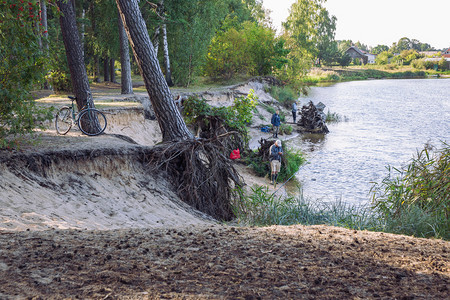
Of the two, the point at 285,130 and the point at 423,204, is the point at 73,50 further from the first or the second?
the point at 285,130

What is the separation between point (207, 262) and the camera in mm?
4309

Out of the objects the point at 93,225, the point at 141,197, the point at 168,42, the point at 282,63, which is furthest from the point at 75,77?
the point at 282,63

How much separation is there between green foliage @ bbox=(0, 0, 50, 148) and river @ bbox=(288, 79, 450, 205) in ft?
22.3

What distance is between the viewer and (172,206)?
9.38m

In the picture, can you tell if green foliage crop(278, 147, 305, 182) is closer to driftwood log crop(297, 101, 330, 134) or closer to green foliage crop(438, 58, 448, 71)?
driftwood log crop(297, 101, 330, 134)

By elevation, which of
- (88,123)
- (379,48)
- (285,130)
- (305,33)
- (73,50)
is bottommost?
(285,130)

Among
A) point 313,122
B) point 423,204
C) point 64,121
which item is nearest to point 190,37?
point 313,122

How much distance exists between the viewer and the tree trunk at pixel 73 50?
471 inches

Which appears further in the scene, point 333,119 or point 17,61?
point 333,119

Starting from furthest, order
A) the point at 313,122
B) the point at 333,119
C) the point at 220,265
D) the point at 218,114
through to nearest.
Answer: the point at 333,119 < the point at 313,122 < the point at 218,114 < the point at 220,265

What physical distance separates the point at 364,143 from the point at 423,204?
18.4 meters

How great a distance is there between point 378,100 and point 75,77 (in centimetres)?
4536

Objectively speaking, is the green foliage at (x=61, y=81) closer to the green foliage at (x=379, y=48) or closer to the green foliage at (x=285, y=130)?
the green foliage at (x=285, y=130)

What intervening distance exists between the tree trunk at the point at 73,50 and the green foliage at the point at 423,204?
28.7 feet
